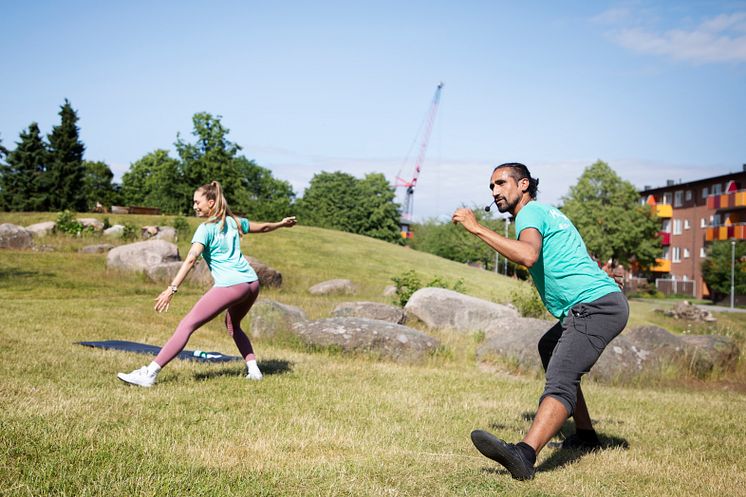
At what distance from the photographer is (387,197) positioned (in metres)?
96.1

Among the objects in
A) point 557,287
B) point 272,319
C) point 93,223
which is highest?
point 93,223

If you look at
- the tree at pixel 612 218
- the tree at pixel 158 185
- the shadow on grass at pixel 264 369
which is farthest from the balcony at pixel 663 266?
the shadow on grass at pixel 264 369

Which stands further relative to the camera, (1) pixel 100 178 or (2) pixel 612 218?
(1) pixel 100 178

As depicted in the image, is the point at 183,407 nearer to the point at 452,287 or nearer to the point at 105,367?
the point at 105,367

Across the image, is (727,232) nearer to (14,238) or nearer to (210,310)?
(14,238)

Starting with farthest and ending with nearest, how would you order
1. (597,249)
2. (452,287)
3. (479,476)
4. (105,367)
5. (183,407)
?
1. (597,249)
2. (452,287)
3. (105,367)
4. (183,407)
5. (479,476)

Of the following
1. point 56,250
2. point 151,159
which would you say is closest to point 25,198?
point 151,159

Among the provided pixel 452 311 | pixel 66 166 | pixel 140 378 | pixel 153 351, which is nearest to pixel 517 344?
pixel 452 311

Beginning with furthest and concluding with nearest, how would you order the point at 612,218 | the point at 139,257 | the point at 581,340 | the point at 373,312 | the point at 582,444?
1. the point at 612,218
2. the point at 139,257
3. the point at 373,312
4. the point at 582,444
5. the point at 581,340

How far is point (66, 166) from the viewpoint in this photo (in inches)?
2457

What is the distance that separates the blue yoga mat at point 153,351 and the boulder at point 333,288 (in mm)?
13732

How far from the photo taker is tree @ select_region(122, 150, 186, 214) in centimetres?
6010

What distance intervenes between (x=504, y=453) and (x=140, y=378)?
4.15 metres

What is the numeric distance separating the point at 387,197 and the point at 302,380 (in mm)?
88361
